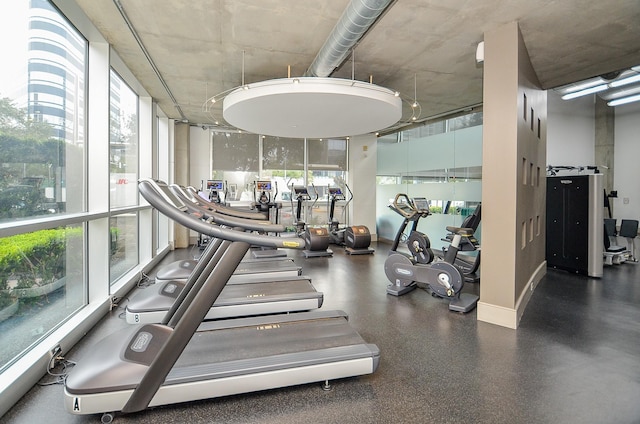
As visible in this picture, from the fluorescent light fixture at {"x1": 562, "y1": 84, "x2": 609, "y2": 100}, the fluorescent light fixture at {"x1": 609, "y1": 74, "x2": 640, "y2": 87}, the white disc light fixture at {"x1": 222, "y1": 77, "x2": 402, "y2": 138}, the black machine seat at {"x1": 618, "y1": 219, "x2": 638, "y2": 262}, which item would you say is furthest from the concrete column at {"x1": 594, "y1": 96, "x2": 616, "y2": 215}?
the white disc light fixture at {"x1": 222, "y1": 77, "x2": 402, "y2": 138}

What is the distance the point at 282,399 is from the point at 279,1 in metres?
3.37

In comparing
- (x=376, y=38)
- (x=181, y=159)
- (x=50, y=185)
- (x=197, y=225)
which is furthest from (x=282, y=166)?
(x=197, y=225)

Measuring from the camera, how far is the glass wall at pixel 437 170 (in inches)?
271

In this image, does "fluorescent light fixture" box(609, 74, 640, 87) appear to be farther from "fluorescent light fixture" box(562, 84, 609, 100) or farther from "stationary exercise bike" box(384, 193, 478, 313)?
"stationary exercise bike" box(384, 193, 478, 313)

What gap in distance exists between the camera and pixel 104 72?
372 cm

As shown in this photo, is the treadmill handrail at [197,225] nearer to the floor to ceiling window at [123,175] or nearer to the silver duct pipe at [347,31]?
the silver duct pipe at [347,31]

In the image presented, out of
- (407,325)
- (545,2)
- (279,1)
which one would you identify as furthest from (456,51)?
(407,325)

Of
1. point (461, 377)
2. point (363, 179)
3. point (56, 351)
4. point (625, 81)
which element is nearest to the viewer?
point (461, 377)

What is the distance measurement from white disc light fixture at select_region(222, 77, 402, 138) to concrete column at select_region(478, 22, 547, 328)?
1.28m

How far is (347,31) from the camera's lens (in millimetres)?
3168

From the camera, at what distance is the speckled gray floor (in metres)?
1.97

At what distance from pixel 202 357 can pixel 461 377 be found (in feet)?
6.24

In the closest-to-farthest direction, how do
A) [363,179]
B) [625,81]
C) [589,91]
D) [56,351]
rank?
1. [56,351]
2. [625,81]
3. [589,91]
4. [363,179]

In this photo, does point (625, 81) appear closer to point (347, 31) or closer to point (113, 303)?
point (347, 31)
